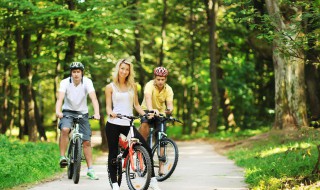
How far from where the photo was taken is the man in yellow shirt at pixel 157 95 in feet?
35.3

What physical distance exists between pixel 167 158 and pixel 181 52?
977 inches

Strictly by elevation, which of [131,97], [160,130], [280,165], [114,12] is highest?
[114,12]

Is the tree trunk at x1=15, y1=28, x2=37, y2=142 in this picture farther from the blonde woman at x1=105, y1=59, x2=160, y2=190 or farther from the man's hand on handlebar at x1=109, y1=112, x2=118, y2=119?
the man's hand on handlebar at x1=109, y1=112, x2=118, y2=119

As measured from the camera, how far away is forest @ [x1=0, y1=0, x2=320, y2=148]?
18797mm

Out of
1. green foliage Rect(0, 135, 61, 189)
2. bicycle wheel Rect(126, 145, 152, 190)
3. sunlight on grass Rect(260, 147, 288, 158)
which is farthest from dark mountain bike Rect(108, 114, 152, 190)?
sunlight on grass Rect(260, 147, 288, 158)

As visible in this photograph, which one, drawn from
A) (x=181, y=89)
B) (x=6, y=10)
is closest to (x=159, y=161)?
(x=6, y=10)

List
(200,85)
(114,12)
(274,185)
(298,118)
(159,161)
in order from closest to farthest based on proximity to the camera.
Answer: (274,185) → (159,161) → (298,118) → (114,12) → (200,85)

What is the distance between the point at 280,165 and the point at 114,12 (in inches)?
468

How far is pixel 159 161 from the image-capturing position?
10.9m

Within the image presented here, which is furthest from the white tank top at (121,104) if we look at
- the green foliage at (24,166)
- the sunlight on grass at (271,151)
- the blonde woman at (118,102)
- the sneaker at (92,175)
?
the sunlight on grass at (271,151)

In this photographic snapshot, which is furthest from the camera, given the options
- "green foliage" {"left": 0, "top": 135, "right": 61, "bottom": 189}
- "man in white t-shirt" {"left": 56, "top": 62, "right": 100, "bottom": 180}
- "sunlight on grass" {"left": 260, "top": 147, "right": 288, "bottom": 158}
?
"sunlight on grass" {"left": 260, "top": 147, "right": 288, "bottom": 158}

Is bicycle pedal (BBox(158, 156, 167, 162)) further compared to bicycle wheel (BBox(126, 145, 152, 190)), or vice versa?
bicycle pedal (BBox(158, 156, 167, 162))

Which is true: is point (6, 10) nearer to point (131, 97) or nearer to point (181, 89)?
point (131, 97)

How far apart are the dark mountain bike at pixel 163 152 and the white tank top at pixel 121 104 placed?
1.77 m
